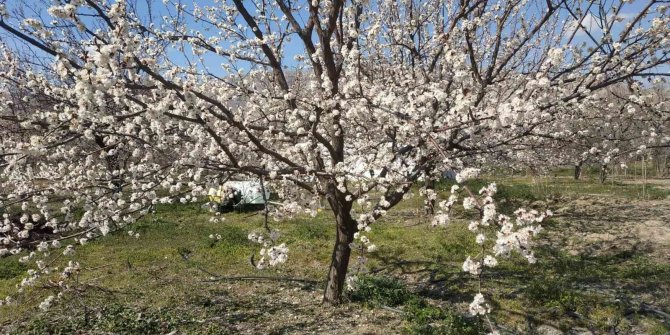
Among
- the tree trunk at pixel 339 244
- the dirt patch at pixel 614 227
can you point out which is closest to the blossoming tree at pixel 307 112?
the tree trunk at pixel 339 244

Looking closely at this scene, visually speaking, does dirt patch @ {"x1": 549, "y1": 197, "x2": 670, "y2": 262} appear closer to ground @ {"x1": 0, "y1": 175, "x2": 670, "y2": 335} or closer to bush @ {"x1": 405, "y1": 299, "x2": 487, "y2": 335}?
ground @ {"x1": 0, "y1": 175, "x2": 670, "y2": 335}

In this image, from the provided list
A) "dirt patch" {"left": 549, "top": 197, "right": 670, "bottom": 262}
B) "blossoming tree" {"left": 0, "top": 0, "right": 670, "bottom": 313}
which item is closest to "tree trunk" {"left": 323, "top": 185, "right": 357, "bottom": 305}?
"blossoming tree" {"left": 0, "top": 0, "right": 670, "bottom": 313}

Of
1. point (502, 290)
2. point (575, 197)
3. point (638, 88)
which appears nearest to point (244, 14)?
point (638, 88)

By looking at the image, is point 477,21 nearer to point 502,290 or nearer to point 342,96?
point 342,96

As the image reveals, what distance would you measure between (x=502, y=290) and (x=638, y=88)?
374 centimetres

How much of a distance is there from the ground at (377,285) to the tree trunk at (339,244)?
0.23 metres

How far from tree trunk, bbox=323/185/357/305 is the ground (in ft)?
0.74

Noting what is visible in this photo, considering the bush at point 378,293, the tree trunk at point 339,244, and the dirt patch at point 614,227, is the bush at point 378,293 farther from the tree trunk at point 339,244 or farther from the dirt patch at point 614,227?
the dirt patch at point 614,227

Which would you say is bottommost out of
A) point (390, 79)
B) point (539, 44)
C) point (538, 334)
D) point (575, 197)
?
point (538, 334)

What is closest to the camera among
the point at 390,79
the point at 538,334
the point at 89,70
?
the point at 89,70

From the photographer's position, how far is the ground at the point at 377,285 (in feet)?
23.0

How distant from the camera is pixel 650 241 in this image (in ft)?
38.6

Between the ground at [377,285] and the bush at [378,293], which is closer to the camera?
the ground at [377,285]

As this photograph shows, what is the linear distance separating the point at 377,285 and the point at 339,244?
1.15 meters
